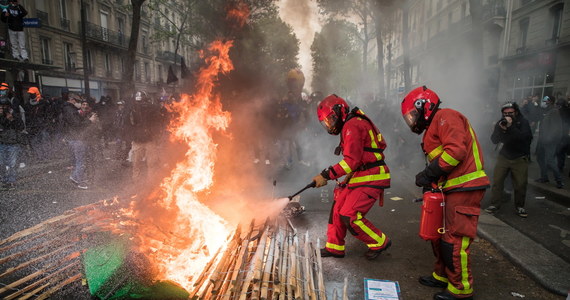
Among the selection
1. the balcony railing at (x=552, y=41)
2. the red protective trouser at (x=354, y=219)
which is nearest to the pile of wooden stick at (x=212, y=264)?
the red protective trouser at (x=354, y=219)

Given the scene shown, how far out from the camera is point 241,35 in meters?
11.0

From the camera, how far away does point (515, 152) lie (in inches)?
208

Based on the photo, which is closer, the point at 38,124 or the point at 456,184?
the point at 456,184

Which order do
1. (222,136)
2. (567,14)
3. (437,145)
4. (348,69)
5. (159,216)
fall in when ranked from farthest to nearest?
(348,69) < (567,14) < (222,136) < (159,216) < (437,145)

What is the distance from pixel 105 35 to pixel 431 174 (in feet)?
104

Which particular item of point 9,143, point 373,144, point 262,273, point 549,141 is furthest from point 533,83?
point 9,143

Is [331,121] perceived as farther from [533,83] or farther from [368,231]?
[533,83]

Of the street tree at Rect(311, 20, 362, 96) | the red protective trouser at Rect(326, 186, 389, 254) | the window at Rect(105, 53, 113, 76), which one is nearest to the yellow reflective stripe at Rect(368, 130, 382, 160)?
the red protective trouser at Rect(326, 186, 389, 254)

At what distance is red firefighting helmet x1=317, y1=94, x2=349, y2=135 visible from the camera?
381 centimetres

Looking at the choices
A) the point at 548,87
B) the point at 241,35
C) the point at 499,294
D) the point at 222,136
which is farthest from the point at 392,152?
the point at 548,87

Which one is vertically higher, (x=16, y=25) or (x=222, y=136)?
(x=16, y=25)

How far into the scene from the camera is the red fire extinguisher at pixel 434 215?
2963 millimetres

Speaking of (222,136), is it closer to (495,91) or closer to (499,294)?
(499,294)

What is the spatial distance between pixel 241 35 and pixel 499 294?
9.90 meters
